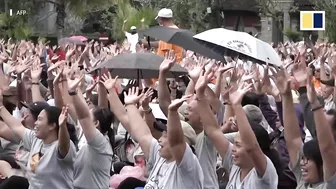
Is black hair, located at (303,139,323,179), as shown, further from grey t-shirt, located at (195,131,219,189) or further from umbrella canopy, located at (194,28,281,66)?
umbrella canopy, located at (194,28,281,66)

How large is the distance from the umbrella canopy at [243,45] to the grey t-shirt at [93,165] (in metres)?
2.03

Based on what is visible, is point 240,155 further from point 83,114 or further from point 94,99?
point 94,99

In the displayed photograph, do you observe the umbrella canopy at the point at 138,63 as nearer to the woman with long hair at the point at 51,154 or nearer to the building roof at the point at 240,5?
the woman with long hair at the point at 51,154

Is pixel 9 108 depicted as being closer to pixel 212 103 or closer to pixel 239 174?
pixel 212 103

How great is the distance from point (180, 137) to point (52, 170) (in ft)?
4.47

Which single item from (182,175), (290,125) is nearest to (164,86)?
(182,175)

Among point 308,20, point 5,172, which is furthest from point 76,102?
point 308,20

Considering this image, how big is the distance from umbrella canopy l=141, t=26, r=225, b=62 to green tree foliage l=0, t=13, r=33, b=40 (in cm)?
2242

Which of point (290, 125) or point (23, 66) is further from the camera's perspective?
point (23, 66)

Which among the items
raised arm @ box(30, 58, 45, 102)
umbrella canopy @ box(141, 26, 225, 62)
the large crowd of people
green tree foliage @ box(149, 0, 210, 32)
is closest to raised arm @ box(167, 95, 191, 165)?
the large crowd of people

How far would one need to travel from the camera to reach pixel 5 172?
27.9 ft

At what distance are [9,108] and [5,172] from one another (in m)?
1.75

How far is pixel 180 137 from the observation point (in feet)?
23.1

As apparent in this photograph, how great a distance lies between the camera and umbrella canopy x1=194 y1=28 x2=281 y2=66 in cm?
939
